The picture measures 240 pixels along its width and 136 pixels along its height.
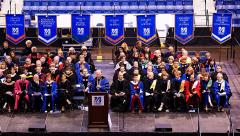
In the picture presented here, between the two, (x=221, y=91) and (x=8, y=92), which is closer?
(x=8, y=92)

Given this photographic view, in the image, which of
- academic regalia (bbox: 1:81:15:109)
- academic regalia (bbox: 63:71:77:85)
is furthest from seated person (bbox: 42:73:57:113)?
academic regalia (bbox: 1:81:15:109)

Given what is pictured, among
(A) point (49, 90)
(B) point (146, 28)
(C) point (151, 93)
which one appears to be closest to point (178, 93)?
(C) point (151, 93)

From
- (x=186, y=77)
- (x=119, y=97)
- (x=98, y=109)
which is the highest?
Answer: (x=186, y=77)

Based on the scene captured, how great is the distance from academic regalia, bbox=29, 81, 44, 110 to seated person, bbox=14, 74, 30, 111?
136mm

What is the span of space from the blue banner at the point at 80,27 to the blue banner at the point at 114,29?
24.6 inches

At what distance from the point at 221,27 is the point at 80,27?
4.62 metres

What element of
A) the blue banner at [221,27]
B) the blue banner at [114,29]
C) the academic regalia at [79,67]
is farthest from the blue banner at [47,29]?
the blue banner at [221,27]

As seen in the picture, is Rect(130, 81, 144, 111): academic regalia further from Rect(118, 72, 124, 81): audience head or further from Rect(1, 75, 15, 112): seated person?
Rect(1, 75, 15, 112): seated person

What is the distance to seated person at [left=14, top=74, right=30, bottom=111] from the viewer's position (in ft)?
59.8

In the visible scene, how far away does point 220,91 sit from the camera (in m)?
18.4

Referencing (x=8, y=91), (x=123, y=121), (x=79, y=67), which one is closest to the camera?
(x=123, y=121)

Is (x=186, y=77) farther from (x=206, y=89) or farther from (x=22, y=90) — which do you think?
(x=22, y=90)

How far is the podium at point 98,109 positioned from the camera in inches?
670

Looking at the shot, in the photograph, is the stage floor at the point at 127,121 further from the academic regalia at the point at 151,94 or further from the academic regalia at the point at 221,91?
the academic regalia at the point at 221,91
